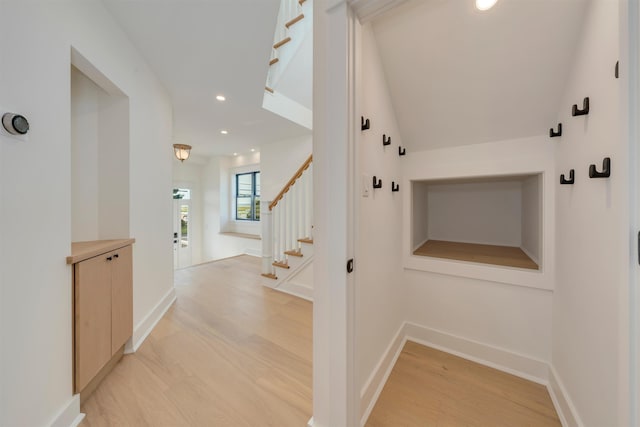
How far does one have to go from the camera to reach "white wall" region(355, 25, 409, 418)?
114 cm

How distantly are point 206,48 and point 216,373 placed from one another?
8.39 feet

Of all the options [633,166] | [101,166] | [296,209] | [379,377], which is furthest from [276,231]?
[633,166]

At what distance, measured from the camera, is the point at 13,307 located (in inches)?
36.1

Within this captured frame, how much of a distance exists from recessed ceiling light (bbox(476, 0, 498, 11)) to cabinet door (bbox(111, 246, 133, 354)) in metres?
2.57

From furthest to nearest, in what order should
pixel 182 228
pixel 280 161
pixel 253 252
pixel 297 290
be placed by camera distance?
pixel 182 228, pixel 253 252, pixel 280 161, pixel 297 290

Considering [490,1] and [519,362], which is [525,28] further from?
[519,362]

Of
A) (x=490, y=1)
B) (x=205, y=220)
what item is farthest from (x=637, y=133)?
(x=205, y=220)

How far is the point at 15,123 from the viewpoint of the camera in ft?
2.99

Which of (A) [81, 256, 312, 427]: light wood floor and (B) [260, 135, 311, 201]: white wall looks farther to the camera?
(B) [260, 135, 311, 201]: white wall

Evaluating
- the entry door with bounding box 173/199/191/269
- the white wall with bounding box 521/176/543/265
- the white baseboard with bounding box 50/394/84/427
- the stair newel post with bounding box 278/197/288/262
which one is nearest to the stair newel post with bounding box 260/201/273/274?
the stair newel post with bounding box 278/197/288/262

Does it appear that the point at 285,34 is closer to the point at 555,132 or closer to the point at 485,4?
the point at 485,4

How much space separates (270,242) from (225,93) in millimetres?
2017

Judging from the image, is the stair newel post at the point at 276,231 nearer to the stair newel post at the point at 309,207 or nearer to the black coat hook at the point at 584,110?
the stair newel post at the point at 309,207

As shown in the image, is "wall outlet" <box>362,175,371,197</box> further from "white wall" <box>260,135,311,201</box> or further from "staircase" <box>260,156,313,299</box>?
"white wall" <box>260,135,311,201</box>
